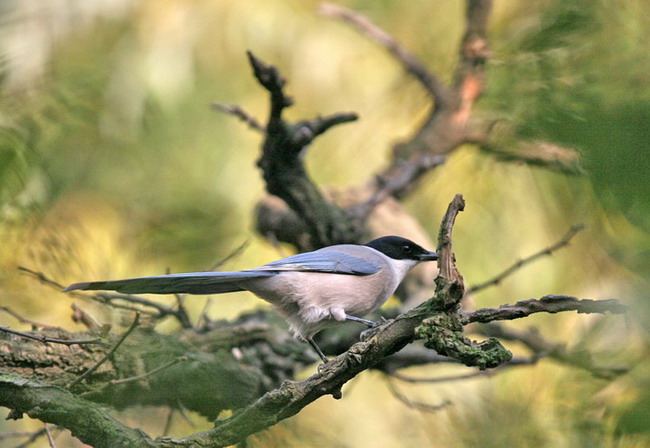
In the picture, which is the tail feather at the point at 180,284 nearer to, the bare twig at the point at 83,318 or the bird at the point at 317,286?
the bird at the point at 317,286

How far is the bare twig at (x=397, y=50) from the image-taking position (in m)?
5.21

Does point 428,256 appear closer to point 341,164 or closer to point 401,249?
point 401,249

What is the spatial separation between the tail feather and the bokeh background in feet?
1.53

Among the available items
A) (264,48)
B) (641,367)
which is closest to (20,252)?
(641,367)

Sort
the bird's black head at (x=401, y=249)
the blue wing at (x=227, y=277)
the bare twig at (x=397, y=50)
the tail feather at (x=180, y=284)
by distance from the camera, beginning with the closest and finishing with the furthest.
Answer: the tail feather at (x=180, y=284) < the blue wing at (x=227, y=277) < the bird's black head at (x=401, y=249) < the bare twig at (x=397, y=50)

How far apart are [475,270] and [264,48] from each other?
3022 millimetres

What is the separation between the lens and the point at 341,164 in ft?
21.1

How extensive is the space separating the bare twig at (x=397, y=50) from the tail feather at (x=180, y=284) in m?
2.66

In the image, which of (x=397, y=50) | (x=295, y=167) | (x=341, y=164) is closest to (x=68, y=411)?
(x=295, y=167)

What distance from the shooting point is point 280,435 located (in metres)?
3.37

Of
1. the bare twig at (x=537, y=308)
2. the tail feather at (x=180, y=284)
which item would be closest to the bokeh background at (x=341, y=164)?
the bare twig at (x=537, y=308)

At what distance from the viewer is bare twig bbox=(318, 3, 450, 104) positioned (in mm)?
5211

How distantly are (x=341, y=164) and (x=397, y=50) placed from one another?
1414mm

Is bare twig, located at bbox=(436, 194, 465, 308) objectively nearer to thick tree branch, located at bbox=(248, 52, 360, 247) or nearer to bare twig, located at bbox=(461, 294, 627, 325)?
bare twig, located at bbox=(461, 294, 627, 325)
